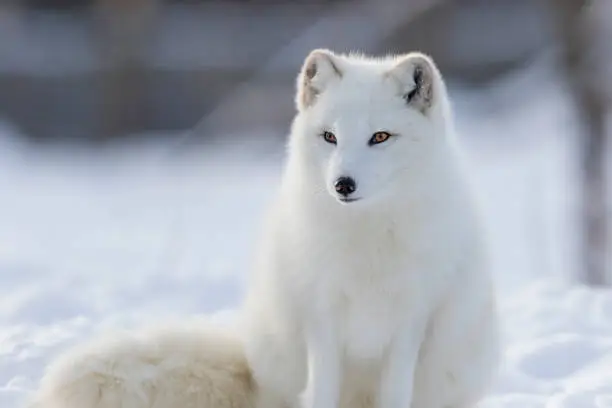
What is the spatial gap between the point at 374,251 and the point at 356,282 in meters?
0.10

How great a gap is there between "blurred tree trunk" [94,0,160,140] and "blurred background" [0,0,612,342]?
0.08 ft

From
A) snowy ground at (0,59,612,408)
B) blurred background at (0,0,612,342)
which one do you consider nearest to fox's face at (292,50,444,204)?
snowy ground at (0,59,612,408)

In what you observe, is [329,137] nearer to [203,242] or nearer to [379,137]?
[379,137]

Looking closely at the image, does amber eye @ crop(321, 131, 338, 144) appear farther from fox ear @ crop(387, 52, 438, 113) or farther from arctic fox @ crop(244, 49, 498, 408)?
fox ear @ crop(387, 52, 438, 113)

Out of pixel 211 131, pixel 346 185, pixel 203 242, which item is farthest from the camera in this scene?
pixel 211 131

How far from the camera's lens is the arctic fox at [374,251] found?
3012mm

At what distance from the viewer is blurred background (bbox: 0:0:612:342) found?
19.8ft

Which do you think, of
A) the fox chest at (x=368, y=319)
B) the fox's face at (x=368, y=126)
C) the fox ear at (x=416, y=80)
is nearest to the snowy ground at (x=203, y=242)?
the fox chest at (x=368, y=319)

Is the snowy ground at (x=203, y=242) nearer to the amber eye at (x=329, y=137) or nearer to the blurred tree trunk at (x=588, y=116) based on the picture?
the blurred tree trunk at (x=588, y=116)

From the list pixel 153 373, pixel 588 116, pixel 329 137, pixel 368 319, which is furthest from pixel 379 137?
pixel 588 116

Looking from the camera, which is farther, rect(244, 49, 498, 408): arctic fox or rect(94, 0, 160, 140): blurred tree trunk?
rect(94, 0, 160, 140): blurred tree trunk

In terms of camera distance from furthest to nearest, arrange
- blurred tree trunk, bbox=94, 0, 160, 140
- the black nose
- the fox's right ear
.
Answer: blurred tree trunk, bbox=94, 0, 160, 140
the fox's right ear
the black nose

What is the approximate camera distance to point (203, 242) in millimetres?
8031

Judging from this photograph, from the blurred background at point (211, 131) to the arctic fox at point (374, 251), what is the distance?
163 cm
